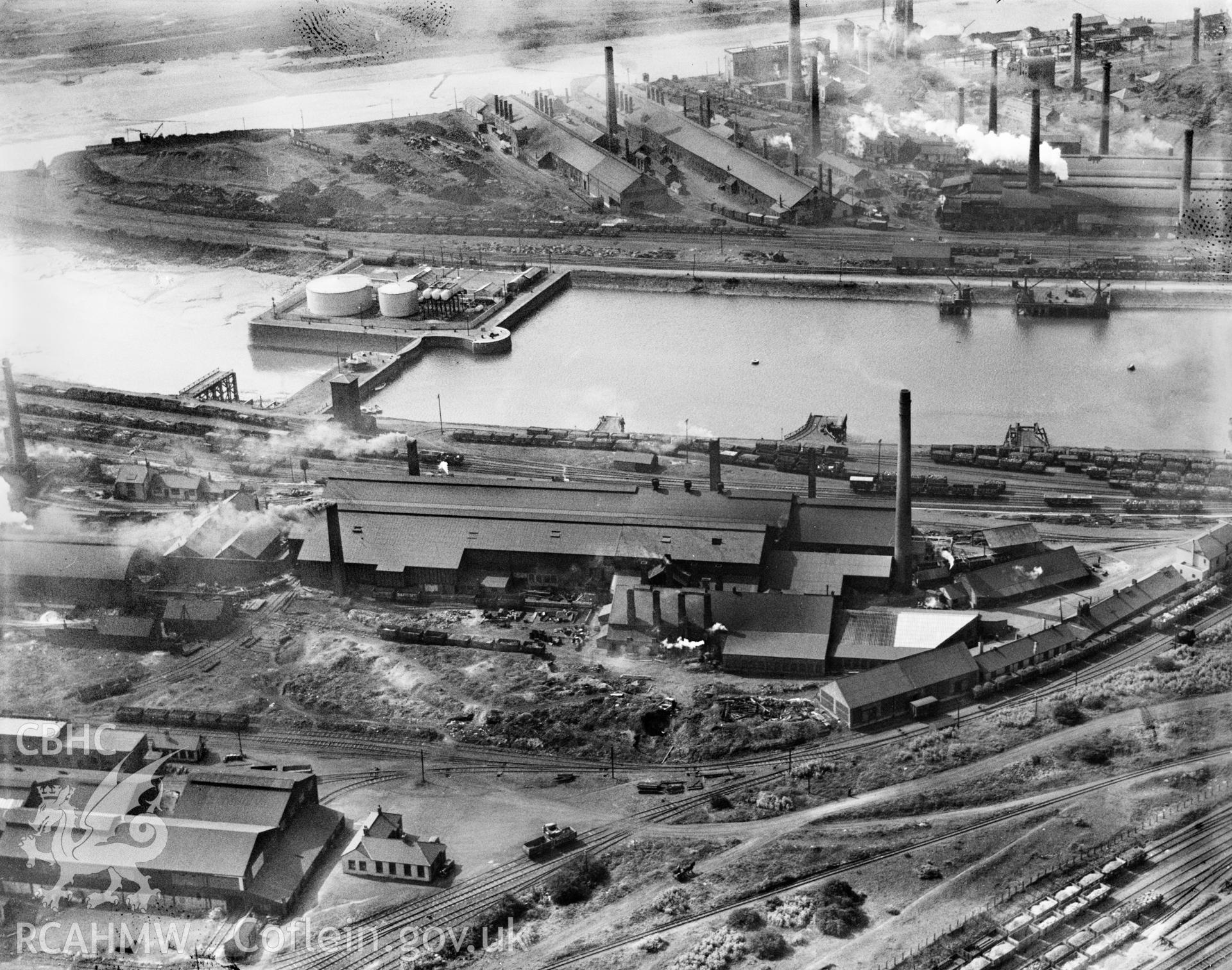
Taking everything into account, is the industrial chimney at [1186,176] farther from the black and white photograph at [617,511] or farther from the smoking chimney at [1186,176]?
the black and white photograph at [617,511]

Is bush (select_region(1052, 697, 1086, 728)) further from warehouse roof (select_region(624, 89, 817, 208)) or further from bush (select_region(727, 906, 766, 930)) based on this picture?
warehouse roof (select_region(624, 89, 817, 208))

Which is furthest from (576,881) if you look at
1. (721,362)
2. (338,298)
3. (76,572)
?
(338,298)

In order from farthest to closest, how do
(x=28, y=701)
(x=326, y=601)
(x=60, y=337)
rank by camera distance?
1. (x=60, y=337)
2. (x=326, y=601)
3. (x=28, y=701)

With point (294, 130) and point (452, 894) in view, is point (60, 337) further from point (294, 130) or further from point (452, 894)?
point (452, 894)

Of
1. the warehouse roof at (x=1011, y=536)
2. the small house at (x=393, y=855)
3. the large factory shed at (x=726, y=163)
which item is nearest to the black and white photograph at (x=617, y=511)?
the small house at (x=393, y=855)

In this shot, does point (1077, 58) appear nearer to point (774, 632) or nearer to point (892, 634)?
point (892, 634)

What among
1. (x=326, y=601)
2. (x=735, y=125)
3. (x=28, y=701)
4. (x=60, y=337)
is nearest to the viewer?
(x=28, y=701)

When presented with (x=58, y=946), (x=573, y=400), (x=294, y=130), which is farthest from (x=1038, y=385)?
(x=294, y=130)
